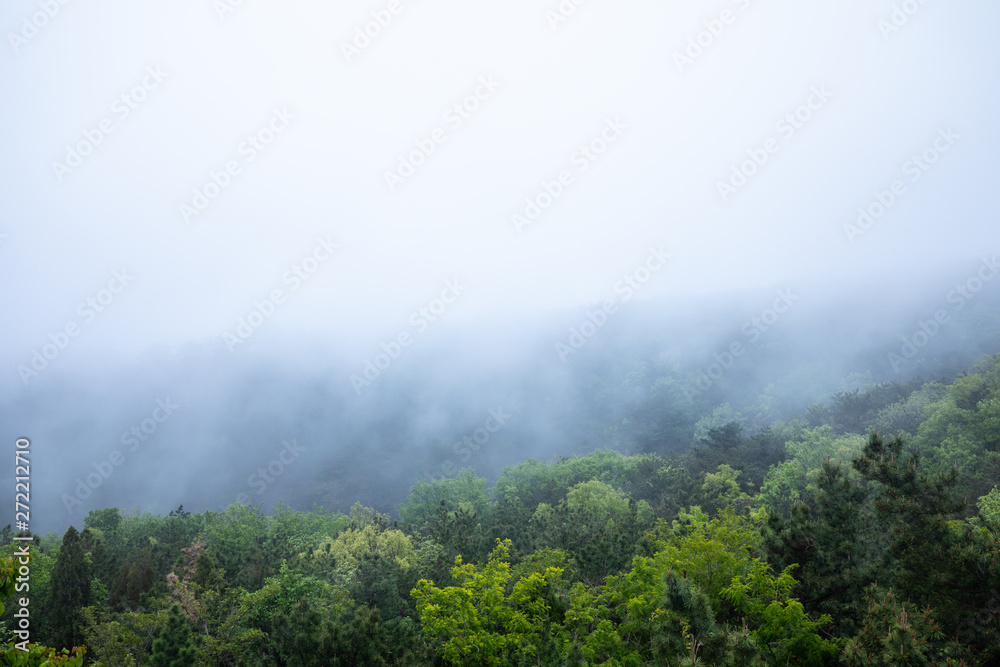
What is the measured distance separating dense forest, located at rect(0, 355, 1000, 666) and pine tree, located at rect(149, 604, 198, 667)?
5 centimetres

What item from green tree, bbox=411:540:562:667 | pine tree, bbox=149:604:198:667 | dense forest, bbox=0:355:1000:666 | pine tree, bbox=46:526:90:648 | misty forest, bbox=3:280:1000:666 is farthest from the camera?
pine tree, bbox=46:526:90:648

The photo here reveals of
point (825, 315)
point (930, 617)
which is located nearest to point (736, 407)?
point (825, 315)

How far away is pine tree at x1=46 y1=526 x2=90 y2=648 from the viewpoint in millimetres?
27984

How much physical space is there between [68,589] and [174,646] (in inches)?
690

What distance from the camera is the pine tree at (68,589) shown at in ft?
91.8

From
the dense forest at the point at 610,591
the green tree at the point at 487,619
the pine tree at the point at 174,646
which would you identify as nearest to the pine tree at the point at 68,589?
the dense forest at the point at 610,591

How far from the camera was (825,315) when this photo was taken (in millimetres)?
163375

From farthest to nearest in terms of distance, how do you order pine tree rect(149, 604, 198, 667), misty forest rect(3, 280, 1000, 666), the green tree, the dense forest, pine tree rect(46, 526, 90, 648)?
pine tree rect(46, 526, 90, 648) → the green tree → pine tree rect(149, 604, 198, 667) → misty forest rect(3, 280, 1000, 666) → the dense forest

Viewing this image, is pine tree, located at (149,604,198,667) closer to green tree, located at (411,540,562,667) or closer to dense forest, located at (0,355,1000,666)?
dense forest, located at (0,355,1000,666)

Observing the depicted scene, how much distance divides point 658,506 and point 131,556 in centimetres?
4515

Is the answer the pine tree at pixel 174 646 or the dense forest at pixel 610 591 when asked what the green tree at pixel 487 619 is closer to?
the dense forest at pixel 610 591

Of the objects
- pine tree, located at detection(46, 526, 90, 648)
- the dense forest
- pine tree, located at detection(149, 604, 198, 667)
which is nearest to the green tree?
the dense forest

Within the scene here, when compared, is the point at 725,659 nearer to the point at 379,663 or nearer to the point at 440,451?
the point at 379,663

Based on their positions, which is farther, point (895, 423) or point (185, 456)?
point (185, 456)
